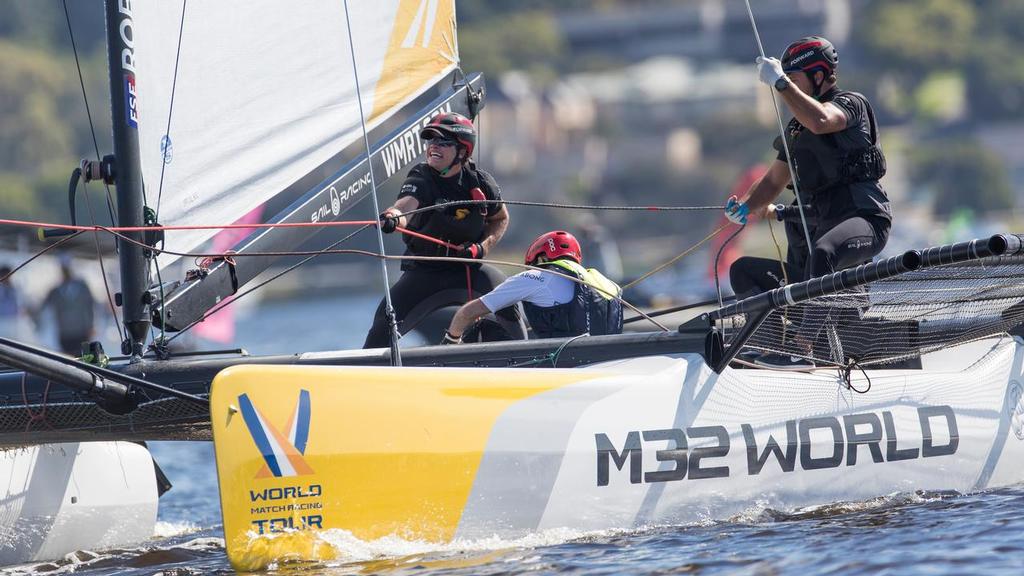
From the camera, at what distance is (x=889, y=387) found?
20.6 ft

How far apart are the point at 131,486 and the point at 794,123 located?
3379 mm

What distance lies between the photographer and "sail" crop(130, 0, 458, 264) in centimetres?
625

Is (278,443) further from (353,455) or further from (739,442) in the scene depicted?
(739,442)

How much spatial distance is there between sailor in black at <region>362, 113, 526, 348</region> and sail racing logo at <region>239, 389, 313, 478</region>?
147 cm

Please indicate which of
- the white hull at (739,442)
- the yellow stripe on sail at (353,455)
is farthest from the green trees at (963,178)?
the yellow stripe on sail at (353,455)

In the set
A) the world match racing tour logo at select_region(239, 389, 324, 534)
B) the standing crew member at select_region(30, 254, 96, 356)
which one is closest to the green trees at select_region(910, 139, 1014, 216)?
the standing crew member at select_region(30, 254, 96, 356)

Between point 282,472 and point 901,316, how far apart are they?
269 centimetres

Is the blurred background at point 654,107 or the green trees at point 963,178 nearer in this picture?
the blurred background at point 654,107

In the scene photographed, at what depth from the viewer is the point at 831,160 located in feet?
20.8

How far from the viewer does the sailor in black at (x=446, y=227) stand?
669 cm

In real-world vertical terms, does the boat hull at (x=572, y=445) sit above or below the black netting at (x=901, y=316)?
below

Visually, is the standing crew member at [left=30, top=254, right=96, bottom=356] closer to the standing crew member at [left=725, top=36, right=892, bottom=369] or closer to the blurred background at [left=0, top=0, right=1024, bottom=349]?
the standing crew member at [left=725, top=36, right=892, bottom=369]

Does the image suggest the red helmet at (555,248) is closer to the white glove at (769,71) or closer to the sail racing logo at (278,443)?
the white glove at (769,71)

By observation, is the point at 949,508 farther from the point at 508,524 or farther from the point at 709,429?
the point at 508,524
